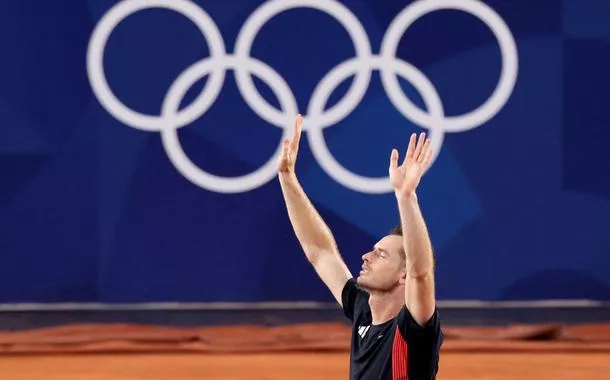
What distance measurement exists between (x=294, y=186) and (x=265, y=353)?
165 inches

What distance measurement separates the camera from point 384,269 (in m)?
4.63

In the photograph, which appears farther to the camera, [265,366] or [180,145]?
[180,145]

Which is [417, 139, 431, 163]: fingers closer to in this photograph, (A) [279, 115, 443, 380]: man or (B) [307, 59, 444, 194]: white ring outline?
(A) [279, 115, 443, 380]: man

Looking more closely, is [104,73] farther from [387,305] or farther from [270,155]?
[387,305]

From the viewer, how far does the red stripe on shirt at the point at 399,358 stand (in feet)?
14.5

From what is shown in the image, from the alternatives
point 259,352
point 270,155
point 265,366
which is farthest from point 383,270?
point 270,155

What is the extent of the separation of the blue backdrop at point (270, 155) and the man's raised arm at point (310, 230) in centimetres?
425

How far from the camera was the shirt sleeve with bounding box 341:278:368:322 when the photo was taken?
496 centimetres

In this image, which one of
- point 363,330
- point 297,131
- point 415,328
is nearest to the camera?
point 415,328

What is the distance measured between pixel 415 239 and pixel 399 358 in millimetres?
534

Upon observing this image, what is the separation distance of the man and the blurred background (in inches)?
169

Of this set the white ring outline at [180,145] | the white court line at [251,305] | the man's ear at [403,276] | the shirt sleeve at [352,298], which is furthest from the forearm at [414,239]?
the white court line at [251,305]

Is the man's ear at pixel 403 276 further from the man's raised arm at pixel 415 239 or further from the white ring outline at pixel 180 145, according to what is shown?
the white ring outline at pixel 180 145

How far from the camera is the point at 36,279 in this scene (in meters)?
9.43
